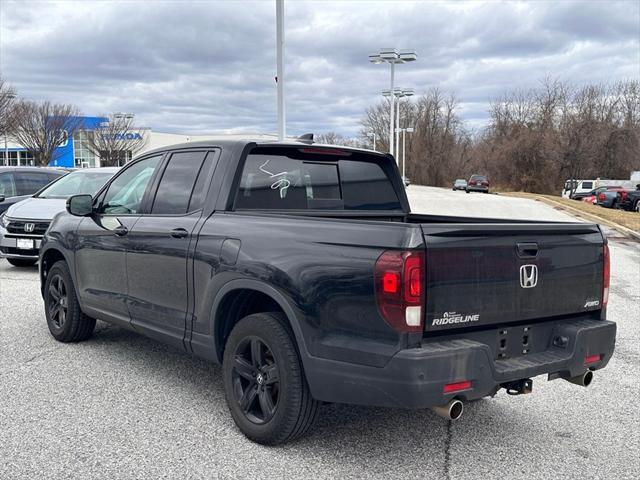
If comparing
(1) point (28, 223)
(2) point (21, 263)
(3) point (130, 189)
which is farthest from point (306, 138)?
(2) point (21, 263)

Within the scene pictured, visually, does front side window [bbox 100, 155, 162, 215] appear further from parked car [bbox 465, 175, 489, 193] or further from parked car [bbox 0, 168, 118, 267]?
parked car [bbox 465, 175, 489, 193]

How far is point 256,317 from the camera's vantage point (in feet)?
12.8

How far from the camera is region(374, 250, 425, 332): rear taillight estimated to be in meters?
3.20

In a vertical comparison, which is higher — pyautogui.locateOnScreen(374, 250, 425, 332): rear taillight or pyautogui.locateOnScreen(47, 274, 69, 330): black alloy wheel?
pyautogui.locateOnScreen(374, 250, 425, 332): rear taillight

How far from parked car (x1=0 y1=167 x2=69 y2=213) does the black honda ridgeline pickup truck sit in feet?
29.0

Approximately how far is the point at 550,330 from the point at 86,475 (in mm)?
2748

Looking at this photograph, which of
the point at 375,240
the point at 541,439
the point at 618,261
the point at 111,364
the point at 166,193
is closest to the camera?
the point at 375,240

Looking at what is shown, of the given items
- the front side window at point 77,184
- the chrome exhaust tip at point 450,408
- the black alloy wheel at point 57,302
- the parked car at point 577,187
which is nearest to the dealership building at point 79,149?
the parked car at point 577,187

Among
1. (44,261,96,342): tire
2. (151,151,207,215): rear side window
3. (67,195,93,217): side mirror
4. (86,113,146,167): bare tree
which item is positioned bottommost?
(44,261,96,342): tire

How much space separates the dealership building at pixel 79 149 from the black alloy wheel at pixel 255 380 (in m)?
68.0

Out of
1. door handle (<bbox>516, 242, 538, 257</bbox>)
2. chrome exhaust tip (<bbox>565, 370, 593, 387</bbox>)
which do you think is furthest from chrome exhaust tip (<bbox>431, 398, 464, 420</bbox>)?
chrome exhaust tip (<bbox>565, 370, 593, 387</bbox>)

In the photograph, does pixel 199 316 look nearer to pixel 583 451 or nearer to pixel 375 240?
pixel 375 240

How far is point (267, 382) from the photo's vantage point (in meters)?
3.89

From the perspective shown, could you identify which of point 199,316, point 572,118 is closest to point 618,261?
point 199,316
